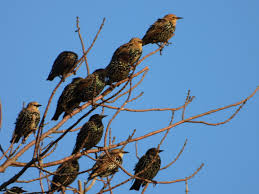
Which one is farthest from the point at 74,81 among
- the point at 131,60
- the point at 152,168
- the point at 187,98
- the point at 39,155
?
the point at 39,155

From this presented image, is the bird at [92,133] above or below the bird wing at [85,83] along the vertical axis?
below

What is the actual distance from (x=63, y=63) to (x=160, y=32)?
212cm

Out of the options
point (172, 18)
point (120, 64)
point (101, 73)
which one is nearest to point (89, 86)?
point (101, 73)

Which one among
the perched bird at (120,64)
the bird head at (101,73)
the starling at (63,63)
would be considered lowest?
the bird head at (101,73)

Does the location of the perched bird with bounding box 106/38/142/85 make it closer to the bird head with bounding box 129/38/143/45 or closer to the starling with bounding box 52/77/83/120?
the bird head with bounding box 129/38/143/45

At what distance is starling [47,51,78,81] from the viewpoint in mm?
9008

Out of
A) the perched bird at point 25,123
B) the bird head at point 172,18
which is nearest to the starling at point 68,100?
the perched bird at point 25,123

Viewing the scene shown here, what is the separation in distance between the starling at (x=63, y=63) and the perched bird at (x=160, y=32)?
5.29 ft

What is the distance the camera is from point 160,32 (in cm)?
851

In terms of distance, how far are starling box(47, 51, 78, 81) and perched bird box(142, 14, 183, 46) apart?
63.4 inches

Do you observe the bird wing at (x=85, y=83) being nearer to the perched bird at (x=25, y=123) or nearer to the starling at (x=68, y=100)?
the starling at (x=68, y=100)

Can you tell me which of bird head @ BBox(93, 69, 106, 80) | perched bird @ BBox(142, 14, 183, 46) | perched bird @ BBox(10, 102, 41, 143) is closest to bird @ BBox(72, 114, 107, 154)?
bird head @ BBox(93, 69, 106, 80)

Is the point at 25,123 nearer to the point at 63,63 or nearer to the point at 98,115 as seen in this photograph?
the point at 98,115

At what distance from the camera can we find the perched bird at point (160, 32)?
848 cm
